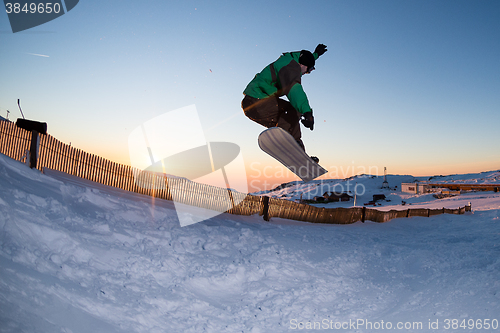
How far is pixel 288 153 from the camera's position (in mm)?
4258

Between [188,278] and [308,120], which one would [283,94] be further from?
[188,278]

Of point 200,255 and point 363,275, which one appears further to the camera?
point 363,275

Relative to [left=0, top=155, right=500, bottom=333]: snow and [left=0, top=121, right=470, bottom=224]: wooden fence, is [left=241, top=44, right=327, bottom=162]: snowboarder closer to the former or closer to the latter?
[left=0, top=155, right=500, bottom=333]: snow

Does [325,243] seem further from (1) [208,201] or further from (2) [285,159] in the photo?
(1) [208,201]

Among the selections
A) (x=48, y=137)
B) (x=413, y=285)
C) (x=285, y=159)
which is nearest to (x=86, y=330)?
(x=285, y=159)

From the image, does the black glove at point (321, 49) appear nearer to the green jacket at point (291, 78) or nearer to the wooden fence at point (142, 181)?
the green jacket at point (291, 78)

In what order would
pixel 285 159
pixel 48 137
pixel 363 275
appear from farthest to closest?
pixel 48 137, pixel 363 275, pixel 285 159

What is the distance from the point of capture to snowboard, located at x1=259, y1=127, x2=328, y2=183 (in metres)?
3.80

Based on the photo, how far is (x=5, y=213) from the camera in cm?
340

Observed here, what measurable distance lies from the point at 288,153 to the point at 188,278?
2.57m

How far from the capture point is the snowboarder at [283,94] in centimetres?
308

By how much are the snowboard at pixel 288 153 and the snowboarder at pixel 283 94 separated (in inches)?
6.6

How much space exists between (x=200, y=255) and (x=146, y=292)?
1466mm

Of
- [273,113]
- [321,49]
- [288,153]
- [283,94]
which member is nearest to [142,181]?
[288,153]
